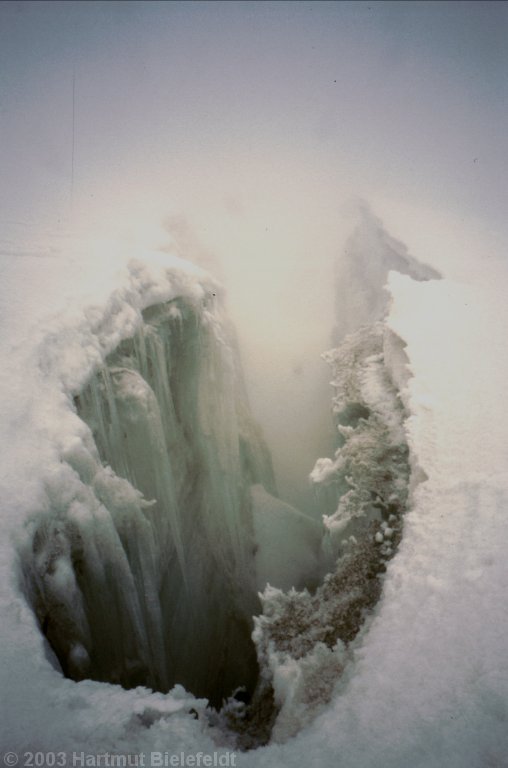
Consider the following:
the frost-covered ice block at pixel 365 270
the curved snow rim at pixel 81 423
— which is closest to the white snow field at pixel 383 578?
the curved snow rim at pixel 81 423

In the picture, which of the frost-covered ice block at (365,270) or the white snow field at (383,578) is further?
the frost-covered ice block at (365,270)

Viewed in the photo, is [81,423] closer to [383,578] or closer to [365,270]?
[383,578]

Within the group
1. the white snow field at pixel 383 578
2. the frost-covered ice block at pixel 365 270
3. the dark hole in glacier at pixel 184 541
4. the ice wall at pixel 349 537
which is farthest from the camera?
the frost-covered ice block at pixel 365 270

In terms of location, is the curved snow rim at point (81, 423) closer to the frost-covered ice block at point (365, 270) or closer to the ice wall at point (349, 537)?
the ice wall at point (349, 537)

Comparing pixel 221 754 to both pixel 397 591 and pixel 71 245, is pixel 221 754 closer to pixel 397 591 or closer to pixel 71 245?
pixel 397 591

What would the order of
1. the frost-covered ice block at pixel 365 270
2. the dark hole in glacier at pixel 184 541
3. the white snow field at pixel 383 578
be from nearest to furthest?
the white snow field at pixel 383 578 < the dark hole in glacier at pixel 184 541 < the frost-covered ice block at pixel 365 270

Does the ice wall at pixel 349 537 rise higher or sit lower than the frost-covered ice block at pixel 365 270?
lower

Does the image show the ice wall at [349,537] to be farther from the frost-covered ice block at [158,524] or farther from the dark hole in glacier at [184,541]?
the frost-covered ice block at [158,524]
